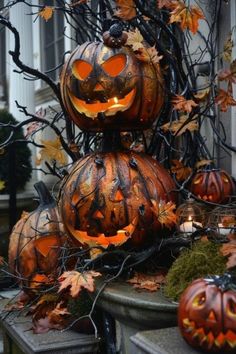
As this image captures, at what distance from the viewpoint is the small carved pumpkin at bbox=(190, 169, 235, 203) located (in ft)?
14.1

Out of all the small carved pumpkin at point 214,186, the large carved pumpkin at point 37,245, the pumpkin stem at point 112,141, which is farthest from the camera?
the small carved pumpkin at point 214,186

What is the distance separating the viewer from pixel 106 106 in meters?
3.64

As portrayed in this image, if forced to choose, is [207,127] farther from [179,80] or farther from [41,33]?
[41,33]

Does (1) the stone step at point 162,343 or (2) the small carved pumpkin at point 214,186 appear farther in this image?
(2) the small carved pumpkin at point 214,186

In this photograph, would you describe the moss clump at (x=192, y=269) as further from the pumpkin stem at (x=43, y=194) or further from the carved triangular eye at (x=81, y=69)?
the pumpkin stem at (x=43, y=194)

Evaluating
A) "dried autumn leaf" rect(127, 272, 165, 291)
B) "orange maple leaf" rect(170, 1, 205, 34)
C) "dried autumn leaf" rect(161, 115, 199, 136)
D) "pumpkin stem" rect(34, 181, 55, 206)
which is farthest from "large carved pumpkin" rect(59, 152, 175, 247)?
"orange maple leaf" rect(170, 1, 205, 34)

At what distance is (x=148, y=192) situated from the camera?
Answer: 11.8 ft

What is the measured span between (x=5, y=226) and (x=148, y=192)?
17.7ft

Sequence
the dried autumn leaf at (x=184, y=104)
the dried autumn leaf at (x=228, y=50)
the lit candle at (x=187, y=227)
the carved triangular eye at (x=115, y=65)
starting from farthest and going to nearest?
the dried autumn leaf at (x=228, y=50) → the dried autumn leaf at (x=184, y=104) → the carved triangular eye at (x=115, y=65) → the lit candle at (x=187, y=227)

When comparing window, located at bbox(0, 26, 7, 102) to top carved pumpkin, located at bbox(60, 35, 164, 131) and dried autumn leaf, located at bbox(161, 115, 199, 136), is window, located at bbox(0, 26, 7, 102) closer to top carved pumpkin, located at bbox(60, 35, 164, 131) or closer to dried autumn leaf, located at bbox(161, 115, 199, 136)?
dried autumn leaf, located at bbox(161, 115, 199, 136)

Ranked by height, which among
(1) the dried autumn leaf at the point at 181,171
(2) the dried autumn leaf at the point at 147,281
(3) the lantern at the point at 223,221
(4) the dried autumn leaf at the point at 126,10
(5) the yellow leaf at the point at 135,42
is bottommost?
(2) the dried autumn leaf at the point at 147,281

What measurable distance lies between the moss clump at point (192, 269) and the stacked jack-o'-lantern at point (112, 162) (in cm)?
52

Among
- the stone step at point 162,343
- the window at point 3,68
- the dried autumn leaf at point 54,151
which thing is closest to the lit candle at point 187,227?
the stone step at point 162,343

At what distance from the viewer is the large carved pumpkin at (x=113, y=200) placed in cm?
355
